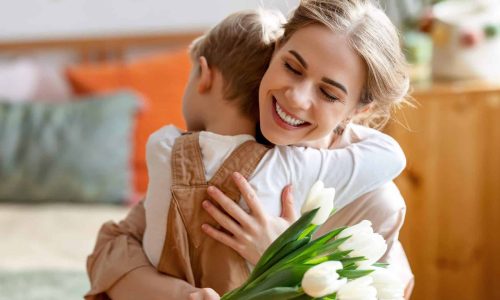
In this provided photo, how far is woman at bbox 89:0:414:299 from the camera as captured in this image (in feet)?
3.95

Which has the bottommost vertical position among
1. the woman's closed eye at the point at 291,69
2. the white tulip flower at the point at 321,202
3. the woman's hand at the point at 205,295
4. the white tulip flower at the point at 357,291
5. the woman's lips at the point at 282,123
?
the woman's hand at the point at 205,295

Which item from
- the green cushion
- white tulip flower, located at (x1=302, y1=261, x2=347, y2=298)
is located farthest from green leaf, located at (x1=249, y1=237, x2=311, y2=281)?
the green cushion

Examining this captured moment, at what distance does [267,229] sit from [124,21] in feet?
7.74

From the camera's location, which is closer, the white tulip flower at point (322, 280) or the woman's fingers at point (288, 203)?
the white tulip flower at point (322, 280)

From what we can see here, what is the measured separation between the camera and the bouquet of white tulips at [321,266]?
949 mm

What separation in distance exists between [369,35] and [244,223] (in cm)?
34

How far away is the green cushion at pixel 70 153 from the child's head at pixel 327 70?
1843 mm

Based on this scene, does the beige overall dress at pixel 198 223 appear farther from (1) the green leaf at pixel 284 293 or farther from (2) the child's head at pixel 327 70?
(1) the green leaf at pixel 284 293

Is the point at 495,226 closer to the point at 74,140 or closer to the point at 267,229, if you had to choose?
the point at 74,140

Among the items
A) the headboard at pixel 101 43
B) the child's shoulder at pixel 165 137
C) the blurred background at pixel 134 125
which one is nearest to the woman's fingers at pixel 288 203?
the child's shoulder at pixel 165 137

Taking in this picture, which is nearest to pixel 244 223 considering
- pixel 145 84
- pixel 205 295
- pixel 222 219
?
pixel 222 219

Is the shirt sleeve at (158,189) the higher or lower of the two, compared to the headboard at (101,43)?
lower

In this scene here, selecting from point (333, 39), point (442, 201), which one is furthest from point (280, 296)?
point (442, 201)

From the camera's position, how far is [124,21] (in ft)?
11.4
